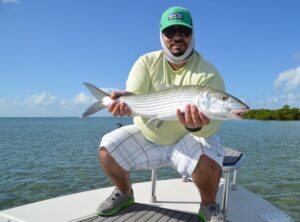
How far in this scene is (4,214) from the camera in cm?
384

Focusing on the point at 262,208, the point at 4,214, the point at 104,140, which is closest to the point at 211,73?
the point at 104,140

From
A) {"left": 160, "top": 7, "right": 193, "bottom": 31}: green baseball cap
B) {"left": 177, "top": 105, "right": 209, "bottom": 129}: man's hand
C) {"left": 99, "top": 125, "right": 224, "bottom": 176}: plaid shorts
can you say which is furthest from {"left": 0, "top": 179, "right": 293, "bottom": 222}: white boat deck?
{"left": 160, "top": 7, "right": 193, "bottom": 31}: green baseball cap

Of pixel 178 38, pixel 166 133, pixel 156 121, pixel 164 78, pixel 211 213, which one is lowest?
pixel 211 213

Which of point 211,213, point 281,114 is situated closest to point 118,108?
point 211,213

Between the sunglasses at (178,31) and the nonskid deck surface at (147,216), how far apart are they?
208 cm

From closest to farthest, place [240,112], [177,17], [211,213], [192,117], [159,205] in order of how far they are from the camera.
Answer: [240,112]
[192,117]
[211,213]
[177,17]
[159,205]

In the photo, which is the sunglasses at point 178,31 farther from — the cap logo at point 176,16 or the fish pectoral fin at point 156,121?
the fish pectoral fin at point 156,121

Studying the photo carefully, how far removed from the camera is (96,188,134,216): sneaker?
384 cm

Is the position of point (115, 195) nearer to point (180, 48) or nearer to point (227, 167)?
point (227, 167)

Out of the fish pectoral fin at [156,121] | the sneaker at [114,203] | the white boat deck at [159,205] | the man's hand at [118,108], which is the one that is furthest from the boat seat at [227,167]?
the man's hand at [118,108]

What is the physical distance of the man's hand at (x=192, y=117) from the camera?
3.36m

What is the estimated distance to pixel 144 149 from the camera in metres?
3.95

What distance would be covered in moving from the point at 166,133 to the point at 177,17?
1352 millimetres

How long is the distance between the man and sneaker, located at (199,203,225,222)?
0.4 inches
